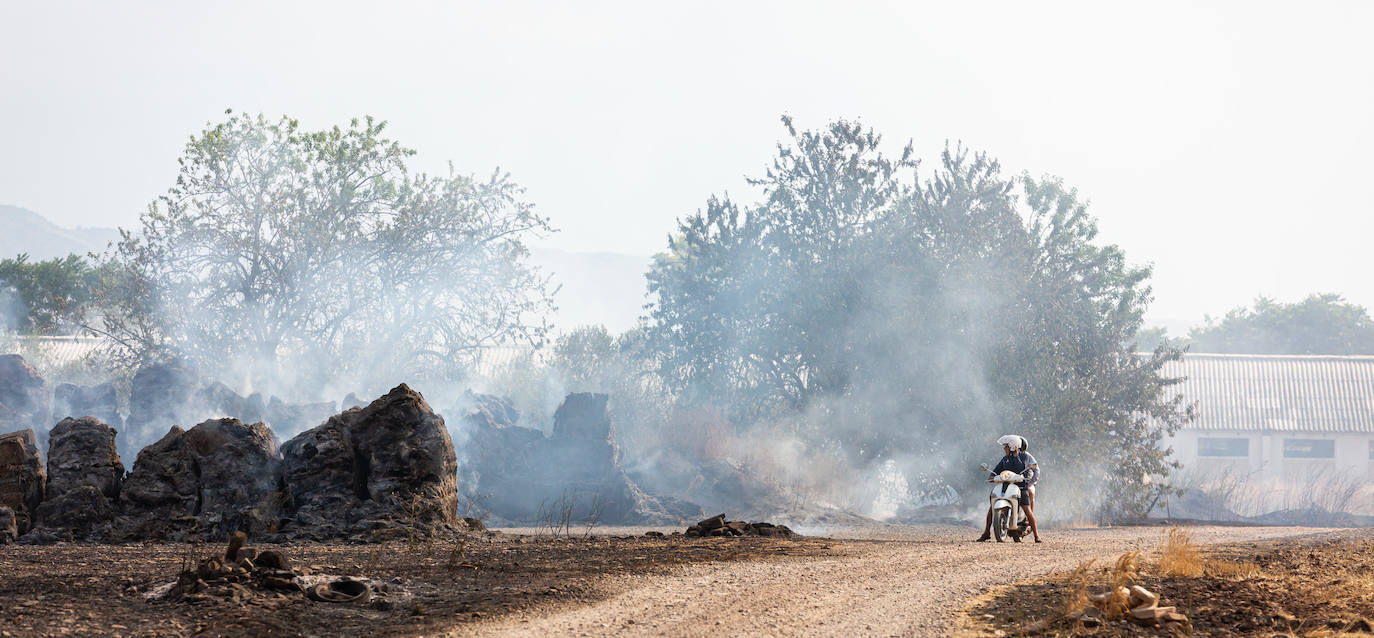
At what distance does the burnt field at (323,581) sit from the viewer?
961 centimetres

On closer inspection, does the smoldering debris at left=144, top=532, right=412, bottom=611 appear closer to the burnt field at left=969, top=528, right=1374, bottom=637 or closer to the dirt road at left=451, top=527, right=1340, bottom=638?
the dirt road at left=451, top=527, right=1340, bottom=638

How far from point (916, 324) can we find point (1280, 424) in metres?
24.6

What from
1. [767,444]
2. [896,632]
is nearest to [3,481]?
[896,632]

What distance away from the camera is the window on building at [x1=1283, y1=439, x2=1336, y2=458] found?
50062mm

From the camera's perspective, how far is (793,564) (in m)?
14.8

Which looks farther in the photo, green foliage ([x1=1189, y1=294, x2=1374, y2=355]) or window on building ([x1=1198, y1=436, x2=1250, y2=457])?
green foliage ([x1=1189, y1=294, x2=1374, y2=355])

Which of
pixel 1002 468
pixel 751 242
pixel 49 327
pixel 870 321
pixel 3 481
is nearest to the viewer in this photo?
pixel 3 481

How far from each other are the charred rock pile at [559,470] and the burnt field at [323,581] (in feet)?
45.6

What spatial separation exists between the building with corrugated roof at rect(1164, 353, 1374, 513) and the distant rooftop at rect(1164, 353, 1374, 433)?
41 millimetres

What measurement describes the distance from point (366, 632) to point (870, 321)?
2715cm

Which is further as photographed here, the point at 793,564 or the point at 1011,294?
the point at 1011,294

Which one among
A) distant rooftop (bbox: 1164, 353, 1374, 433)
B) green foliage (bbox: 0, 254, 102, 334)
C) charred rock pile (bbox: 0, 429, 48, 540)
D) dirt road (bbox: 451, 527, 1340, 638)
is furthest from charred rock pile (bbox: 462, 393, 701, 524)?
distant rooftop (bbox: 1164, 353, 1374, 433)

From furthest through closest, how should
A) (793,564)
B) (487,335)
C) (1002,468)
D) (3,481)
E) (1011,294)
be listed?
(487,335) < (1011,294) < (1002,468) < (3,481) < (793,564)

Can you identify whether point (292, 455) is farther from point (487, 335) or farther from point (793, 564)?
point (487, 335)
